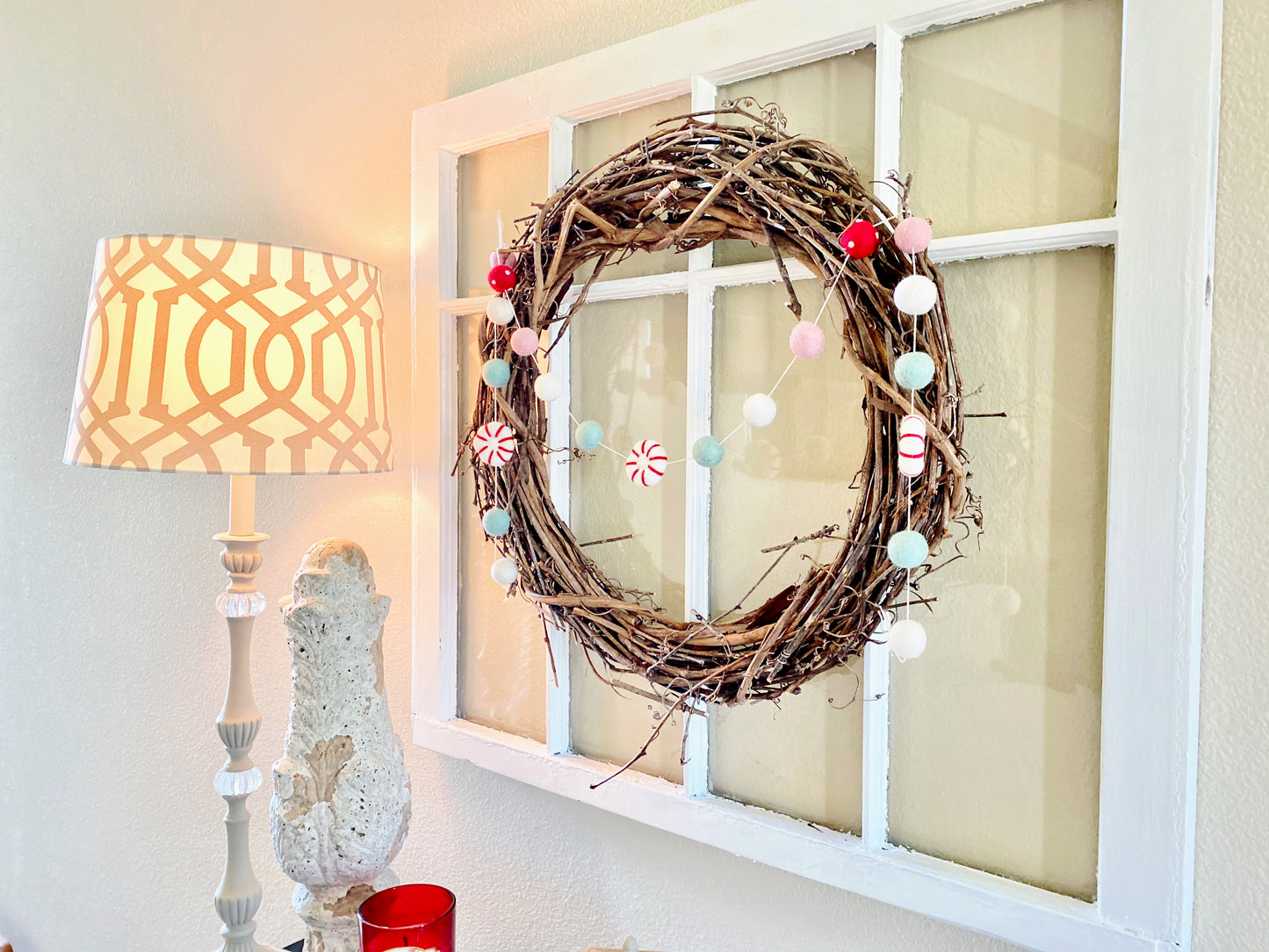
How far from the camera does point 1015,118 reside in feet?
2.52

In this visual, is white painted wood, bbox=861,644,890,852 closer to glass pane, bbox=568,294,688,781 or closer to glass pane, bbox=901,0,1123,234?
glass pane, bbox=568,294,688,781

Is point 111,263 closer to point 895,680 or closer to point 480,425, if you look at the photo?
point 480,425

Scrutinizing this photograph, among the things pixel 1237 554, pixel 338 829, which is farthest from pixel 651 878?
A: pixel 1237 554

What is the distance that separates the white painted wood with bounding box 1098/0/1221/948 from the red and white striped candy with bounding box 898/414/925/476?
146 mm

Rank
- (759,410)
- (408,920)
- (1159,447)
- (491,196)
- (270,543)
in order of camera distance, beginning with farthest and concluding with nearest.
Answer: (270,543) → (491,196) → (408,920) → (759,410) → (1159,447)

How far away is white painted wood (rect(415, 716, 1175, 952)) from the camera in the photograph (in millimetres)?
748

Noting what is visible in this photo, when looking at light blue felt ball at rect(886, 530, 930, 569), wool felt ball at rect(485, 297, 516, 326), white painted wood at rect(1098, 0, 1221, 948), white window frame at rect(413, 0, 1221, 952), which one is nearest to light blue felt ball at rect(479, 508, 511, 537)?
white window frame at rect(413, 0, 1221, 952)

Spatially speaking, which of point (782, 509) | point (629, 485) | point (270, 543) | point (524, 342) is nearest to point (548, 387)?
point (524, 342)

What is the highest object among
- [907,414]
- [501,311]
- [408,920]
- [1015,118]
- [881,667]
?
[1015,118]

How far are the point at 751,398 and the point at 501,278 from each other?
323 millimetres

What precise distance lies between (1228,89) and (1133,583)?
1.24 feet

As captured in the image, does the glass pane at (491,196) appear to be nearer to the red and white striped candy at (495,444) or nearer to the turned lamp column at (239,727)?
the red and white striped candy at (495,444)

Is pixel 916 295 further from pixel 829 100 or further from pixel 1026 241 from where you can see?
pixel 829 100

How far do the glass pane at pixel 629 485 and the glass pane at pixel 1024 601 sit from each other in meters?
0.28
